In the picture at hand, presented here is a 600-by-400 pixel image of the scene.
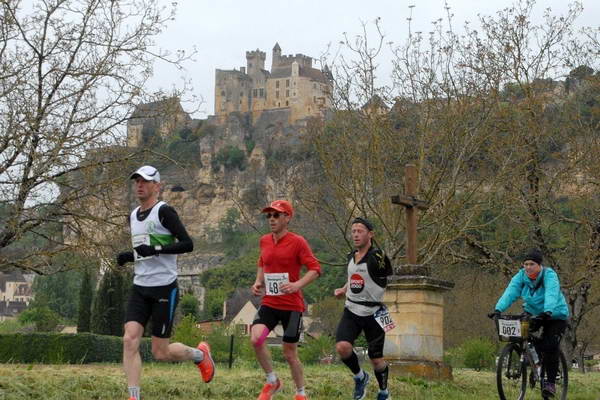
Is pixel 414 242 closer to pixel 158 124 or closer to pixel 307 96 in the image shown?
pixel 158 124

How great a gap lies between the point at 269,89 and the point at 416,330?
→ 535ft

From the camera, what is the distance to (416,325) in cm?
1351

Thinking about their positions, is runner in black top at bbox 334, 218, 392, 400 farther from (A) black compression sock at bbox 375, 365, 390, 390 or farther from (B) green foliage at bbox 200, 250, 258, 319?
(B) green foliage at bbox 200, 250, 258, 319

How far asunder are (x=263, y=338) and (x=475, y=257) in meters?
18.5

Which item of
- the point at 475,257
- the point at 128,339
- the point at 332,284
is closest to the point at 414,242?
the point at 128,339

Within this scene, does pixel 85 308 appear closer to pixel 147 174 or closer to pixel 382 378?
pixel 382 378

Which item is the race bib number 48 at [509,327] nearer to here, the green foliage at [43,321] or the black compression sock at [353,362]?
the black compression sock at [353,362]

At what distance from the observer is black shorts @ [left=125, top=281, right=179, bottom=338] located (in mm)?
7453

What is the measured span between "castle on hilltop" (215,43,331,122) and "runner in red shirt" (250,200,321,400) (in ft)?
517

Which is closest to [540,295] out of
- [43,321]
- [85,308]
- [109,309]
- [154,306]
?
[154,306]

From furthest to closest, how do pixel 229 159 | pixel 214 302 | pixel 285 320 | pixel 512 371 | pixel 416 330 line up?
pixel 229 159 < pixel 214 302 < pixel 416 330 < pixel 512 371 < pixel 285 320

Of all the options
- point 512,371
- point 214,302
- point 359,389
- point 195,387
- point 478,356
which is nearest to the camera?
point 359,389

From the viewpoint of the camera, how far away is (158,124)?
68.2 ft

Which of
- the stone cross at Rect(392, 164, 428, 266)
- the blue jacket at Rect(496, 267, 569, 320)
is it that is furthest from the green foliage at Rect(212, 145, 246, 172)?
the blue jacket at Rect(496, 267, 569, 320)
